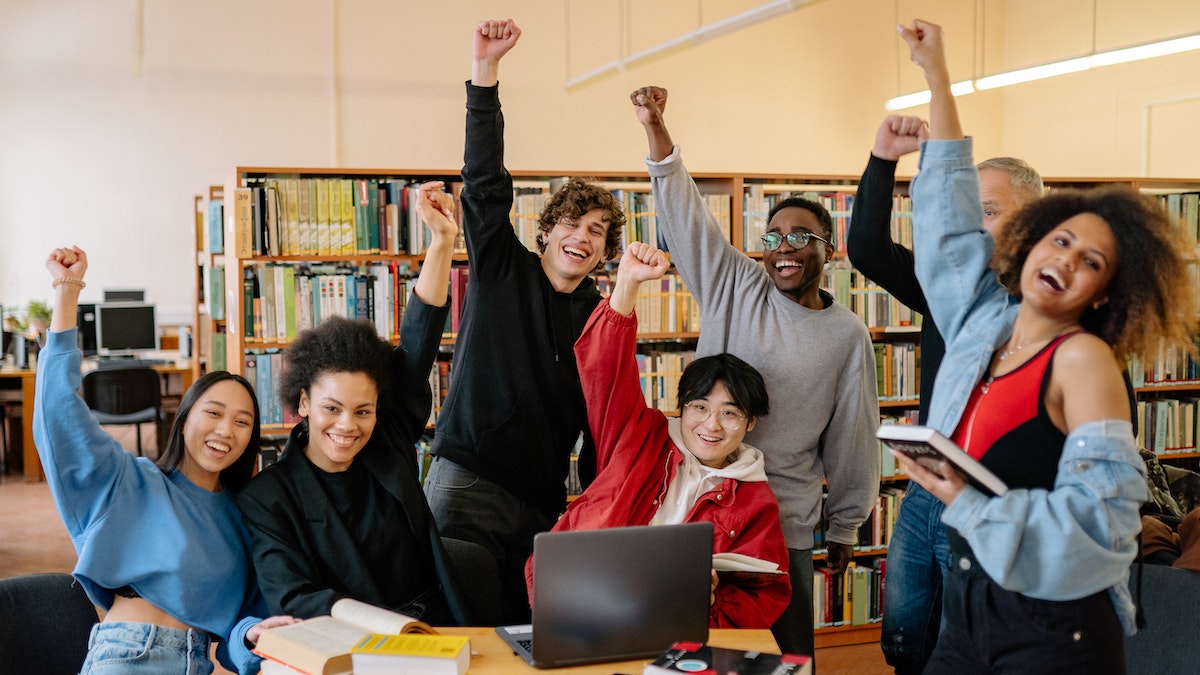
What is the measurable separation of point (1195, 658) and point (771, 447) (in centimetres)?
138

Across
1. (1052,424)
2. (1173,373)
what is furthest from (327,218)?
(1173,373)

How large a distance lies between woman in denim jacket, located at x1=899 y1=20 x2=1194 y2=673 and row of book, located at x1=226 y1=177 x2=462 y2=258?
10.1ft

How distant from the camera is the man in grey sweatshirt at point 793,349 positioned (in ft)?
7.86

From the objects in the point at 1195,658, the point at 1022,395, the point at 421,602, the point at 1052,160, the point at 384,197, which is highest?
the point at 1052,160

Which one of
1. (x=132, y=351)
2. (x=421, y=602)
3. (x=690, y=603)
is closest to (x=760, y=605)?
(x=690, y=603)

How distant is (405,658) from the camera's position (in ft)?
5.46

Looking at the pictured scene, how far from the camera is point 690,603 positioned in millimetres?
1818

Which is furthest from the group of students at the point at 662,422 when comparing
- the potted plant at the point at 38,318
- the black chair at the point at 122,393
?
the potted plant at the point at 38,318

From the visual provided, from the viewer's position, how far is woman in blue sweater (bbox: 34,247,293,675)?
2012 mm

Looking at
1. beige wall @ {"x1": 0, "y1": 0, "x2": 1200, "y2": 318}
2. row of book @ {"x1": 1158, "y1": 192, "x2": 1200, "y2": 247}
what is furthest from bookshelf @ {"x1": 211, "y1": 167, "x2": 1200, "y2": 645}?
beige wall @ {"x1": 0, "y1": 0, "x2": 1200, "y2": 318}

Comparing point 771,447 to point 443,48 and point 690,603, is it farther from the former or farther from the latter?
point 443,48

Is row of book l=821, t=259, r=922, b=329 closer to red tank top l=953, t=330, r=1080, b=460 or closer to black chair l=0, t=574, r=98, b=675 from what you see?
red tank top l=953, t=330, r=1080, b=460

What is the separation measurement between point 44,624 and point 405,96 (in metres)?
6.85

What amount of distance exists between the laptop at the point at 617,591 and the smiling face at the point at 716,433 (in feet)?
1.69
